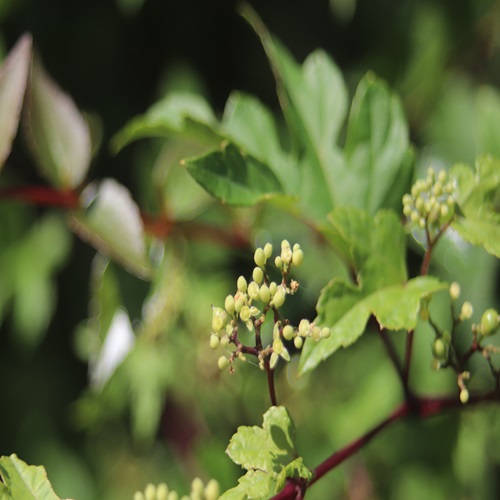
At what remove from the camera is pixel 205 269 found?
1.33 m

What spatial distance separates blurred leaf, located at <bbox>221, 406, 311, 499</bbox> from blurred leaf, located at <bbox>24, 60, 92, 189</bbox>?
0.52 metres

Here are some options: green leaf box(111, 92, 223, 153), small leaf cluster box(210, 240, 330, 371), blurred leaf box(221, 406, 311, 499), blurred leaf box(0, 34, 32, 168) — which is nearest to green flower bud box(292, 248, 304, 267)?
small leaf cluster box(210, 240, 330, 371)

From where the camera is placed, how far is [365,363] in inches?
56.6

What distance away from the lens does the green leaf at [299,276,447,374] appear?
646mm

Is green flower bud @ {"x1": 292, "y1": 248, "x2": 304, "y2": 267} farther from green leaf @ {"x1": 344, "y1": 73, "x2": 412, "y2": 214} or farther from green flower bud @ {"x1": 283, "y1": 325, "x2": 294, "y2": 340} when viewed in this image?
green leaf @ {"x1": 344, "y1": 73, "x2": 412, "y2": 214}

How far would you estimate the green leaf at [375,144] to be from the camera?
813 millimetres

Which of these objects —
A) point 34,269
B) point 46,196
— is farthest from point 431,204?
point 34,269

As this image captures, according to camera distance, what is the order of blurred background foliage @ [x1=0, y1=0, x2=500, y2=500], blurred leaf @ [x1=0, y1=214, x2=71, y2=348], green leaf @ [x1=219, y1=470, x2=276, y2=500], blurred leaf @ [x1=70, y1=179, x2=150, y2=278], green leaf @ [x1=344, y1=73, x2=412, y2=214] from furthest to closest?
blurred leaf @ [x1=0, y1=214, x2=71, y2=348] → blurred background foliage @ [x1=0, y1=0, x2=500, y2=500] → blurred leaf @ [x1=70, y1=179, x2=150, y2=278] → green leaf @ [x1=344, y1=73, x2=412, y2=214] → green leaf @ [x1=219, y1=470, x2=276, y2=500]

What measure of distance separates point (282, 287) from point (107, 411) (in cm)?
96

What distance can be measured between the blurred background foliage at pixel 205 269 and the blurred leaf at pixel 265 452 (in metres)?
0.52

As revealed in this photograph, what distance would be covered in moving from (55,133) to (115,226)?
167mm

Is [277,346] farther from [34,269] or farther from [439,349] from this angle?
[34,269]

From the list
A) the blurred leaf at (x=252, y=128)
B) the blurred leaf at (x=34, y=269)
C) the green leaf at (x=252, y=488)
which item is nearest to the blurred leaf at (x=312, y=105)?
the blurred leaf at (x=252, y=128)

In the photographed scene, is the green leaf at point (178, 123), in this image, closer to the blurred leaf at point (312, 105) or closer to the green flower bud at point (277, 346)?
the blurred leaf at point (312, 105)
